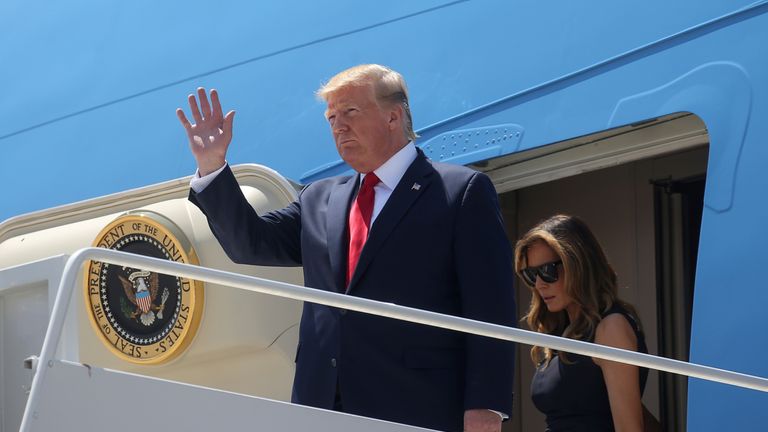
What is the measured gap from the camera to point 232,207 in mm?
3006

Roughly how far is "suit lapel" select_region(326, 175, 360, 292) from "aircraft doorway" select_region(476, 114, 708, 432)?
1051 millimetres

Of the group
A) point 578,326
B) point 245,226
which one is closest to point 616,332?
point 578,326

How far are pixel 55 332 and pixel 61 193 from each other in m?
2.89

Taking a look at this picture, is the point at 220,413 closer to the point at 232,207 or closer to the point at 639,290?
the point at 232,207

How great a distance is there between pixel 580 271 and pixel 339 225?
761 mm

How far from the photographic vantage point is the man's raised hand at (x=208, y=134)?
9.87 ft

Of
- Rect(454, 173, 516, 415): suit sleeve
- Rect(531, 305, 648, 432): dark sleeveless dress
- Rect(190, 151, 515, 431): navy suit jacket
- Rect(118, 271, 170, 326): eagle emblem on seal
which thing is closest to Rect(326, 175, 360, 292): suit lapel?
Rect(190, 151, 515, 431): navy suit jacket

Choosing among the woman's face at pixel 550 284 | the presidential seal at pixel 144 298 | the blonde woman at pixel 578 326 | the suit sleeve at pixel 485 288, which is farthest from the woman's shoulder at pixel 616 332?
the presidential seal at pixel 144 298

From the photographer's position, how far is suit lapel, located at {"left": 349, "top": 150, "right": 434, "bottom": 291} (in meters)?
2.88

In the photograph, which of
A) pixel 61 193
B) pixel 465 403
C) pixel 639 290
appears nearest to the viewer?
pixel 465 403

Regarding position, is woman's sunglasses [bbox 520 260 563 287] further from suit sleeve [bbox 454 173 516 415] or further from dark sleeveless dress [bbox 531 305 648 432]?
suit sleeve [bbox 454 173 516 415]

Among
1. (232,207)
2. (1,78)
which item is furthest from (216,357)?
(1,78)

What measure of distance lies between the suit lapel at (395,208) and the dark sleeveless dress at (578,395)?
0.71 meters

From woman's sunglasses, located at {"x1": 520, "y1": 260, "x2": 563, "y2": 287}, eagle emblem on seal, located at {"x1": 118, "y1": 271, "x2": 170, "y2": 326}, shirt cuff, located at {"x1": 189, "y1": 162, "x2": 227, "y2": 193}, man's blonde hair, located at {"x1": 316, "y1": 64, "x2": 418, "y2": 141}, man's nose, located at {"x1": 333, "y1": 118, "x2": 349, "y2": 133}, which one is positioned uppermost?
man's blonde hair, located at {"x1": 316, "y1": 64, "x2": 418, "y2": 141}
